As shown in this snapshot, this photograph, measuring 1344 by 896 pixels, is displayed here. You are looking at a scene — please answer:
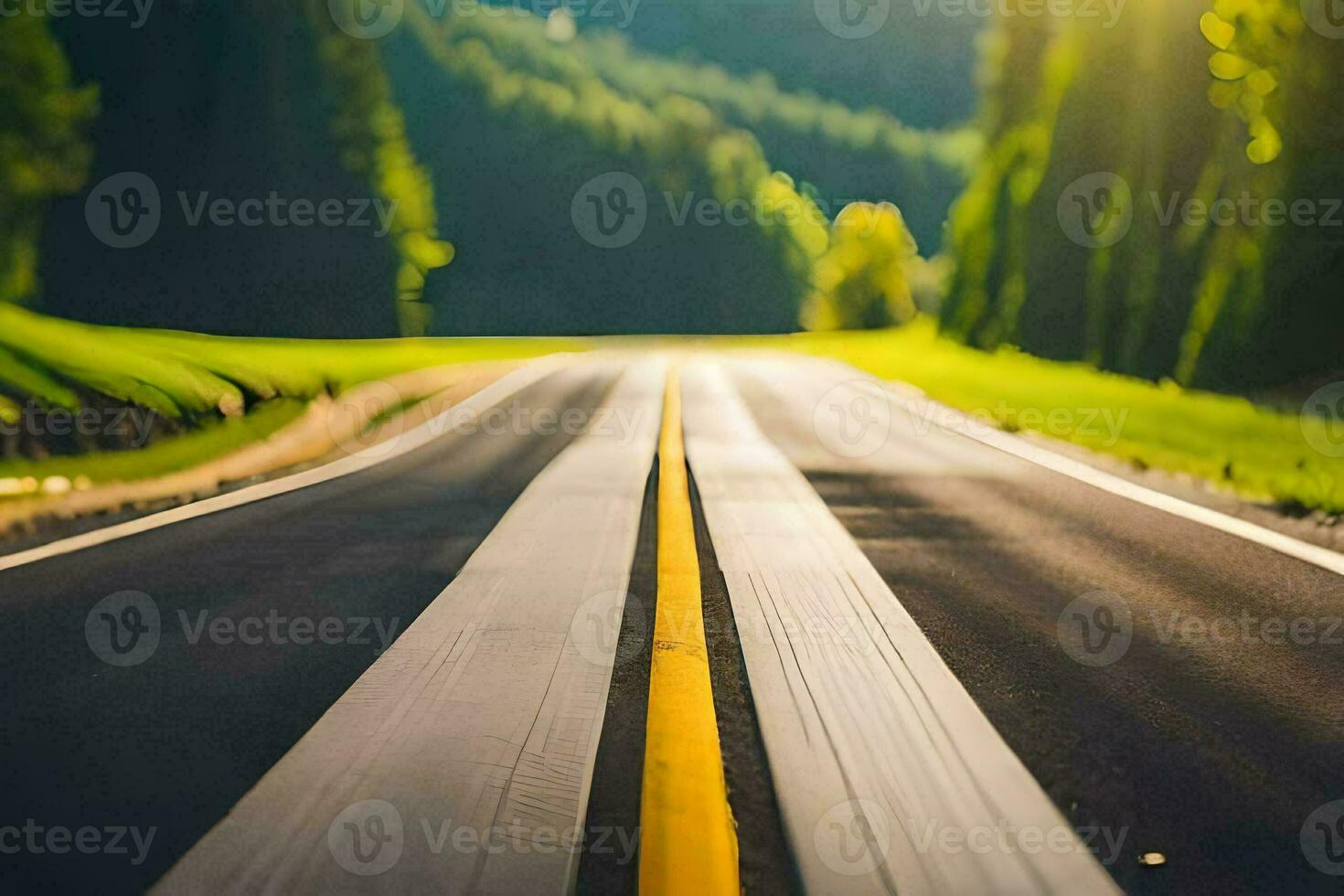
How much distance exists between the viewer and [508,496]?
702 centimetres

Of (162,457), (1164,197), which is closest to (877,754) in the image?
(162,457)

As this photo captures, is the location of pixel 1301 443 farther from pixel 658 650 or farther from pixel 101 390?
pixel 101 390

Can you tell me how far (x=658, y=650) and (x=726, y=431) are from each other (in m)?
7.92

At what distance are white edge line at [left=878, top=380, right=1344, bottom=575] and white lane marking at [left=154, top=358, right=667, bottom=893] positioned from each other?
A: 12.7 feet

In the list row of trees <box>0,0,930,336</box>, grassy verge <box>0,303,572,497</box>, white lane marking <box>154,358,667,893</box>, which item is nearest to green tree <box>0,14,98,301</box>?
row of trees <box>0,0,930,336</box>

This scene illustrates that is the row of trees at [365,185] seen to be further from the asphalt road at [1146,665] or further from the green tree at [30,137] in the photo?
the asphalt road at [1146,665]

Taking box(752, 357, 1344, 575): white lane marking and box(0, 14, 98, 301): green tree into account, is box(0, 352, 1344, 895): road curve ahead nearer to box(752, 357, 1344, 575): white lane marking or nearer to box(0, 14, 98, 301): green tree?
box(752, 357, 1344, 575): white lane marking

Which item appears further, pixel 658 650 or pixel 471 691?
pixel 658 650

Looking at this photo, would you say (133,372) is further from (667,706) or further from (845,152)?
(845,152)

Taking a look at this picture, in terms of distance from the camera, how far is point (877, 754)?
2.83 metres

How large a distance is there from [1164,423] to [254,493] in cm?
1015

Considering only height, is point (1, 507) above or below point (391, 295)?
below

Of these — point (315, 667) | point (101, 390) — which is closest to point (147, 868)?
point (315, 667)

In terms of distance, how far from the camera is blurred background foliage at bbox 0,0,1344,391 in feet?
45.9
